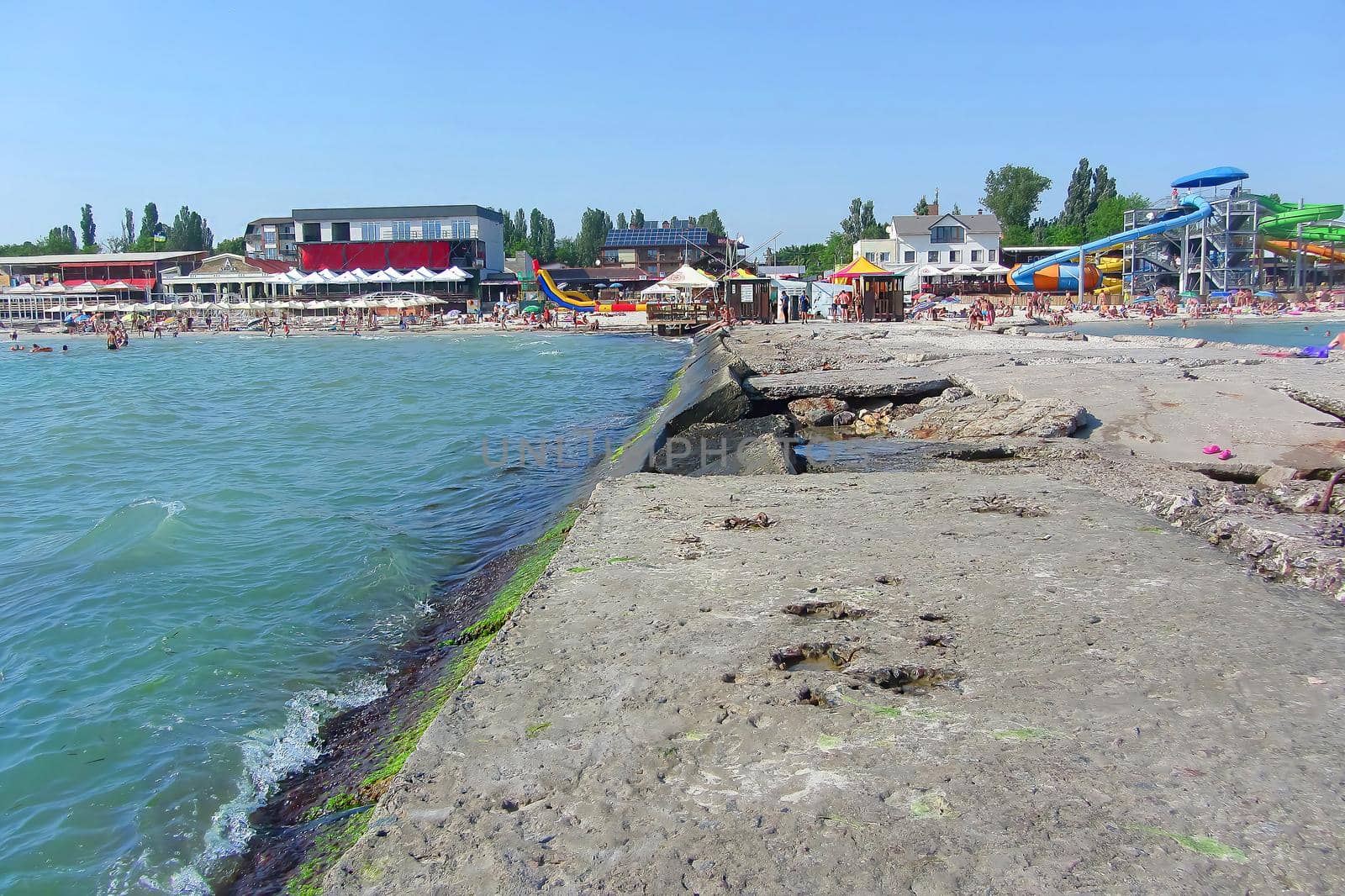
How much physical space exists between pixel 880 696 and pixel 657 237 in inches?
3717

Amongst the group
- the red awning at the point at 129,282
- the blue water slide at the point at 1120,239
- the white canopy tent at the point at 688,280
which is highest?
the red awning at the point at 129,282

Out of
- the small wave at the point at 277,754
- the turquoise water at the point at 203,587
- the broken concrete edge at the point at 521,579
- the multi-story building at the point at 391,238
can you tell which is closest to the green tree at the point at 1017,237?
the multi-story building at the point at 391,238

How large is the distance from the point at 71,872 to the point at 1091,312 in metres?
49.2

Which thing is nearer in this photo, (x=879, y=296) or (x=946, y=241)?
(x=879, y=296)

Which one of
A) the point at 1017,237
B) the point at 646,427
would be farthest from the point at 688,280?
the point at 1017,237

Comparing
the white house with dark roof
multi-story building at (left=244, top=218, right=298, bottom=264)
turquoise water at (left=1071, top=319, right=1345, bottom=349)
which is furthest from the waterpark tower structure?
multi-story building at (left=244, top=218, right=298, bottom=264)

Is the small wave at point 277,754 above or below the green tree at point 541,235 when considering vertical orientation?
below

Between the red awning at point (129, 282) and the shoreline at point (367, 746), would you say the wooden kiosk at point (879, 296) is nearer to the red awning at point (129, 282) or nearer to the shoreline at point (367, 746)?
the shoreline at point (367, 746)

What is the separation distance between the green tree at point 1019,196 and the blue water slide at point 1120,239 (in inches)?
1965

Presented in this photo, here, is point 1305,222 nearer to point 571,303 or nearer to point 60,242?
point 571,303

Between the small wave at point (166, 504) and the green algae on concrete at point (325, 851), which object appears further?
the small wave at point (166, 504)

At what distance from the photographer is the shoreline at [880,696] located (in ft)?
8.46

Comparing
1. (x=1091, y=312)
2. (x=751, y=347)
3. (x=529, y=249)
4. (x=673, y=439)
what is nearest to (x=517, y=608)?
(x=673, y=439)

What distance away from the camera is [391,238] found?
81188 millimetres
